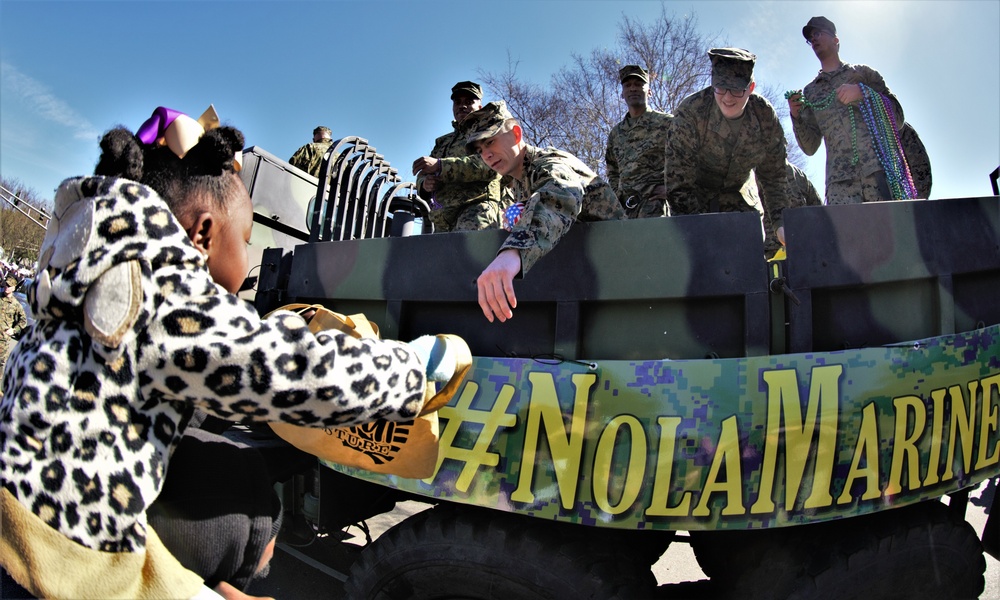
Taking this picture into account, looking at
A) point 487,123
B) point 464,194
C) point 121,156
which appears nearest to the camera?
point 121,156

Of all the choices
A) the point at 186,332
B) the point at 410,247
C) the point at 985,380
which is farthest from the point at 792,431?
the point at 186,332

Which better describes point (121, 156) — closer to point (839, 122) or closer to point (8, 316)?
point (839, 122)

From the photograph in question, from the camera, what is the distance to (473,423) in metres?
2.22

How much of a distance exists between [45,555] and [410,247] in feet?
5.49

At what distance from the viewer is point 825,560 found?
199cm

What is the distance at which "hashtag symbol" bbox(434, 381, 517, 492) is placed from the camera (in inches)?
86.1

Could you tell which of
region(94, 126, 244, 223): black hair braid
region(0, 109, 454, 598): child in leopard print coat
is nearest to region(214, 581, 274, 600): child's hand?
region(0, 109, 454, 598): child in leopard print coat

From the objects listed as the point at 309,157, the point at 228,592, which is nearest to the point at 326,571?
the point at 228,592

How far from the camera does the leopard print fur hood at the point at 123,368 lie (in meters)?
1.16

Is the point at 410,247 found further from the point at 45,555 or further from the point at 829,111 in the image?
the point at 829,111

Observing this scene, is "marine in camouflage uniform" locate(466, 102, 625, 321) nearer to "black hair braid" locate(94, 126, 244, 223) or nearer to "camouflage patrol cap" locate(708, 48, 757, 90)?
"black hair braid" locate(94, 126, 244, 223)

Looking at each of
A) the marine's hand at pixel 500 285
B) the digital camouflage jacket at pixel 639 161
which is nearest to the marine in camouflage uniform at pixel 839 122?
the digital camouflage jacket at pixel 639 161

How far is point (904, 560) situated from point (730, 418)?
29.0 inches

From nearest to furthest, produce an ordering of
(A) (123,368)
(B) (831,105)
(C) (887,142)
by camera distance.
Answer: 1. (A) (123,368)
2. (C) (887,142)
3. (B) (831,105)
